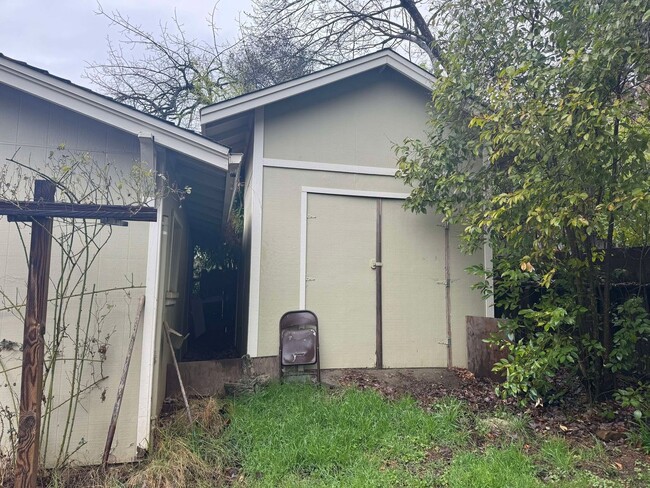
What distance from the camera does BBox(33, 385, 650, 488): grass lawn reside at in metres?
3.24

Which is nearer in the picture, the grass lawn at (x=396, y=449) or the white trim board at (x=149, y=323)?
the grass lawn at (x=396, y=449)

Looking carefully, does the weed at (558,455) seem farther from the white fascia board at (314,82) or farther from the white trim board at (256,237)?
the white fascia board at (314,82)

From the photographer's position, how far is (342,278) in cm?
572

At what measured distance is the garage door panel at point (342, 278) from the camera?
5.60 metres

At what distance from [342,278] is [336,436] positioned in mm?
2325

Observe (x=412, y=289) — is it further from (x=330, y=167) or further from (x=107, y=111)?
(x=107, y=111)

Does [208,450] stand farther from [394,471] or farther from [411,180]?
[411,180]

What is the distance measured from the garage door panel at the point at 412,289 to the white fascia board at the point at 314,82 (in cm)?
176

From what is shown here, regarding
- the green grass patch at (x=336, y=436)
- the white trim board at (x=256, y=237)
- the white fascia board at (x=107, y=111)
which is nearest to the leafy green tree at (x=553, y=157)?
the green grass patch at (x=336, y=436)

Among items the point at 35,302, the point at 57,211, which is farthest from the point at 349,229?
the point at 35,302

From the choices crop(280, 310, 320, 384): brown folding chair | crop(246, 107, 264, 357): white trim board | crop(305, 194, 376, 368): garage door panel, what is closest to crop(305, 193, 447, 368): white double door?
crop(305, 194, 376, 368): garage door panel

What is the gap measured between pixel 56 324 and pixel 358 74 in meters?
4.59

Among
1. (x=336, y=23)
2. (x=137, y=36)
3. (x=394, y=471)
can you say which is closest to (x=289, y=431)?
(x=394, y=471)

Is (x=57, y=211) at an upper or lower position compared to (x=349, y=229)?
lower
